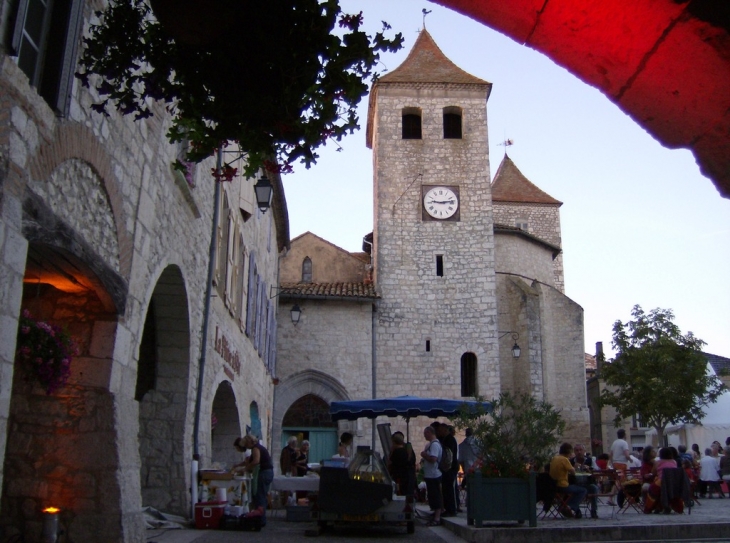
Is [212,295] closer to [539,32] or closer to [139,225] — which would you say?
[139,225]

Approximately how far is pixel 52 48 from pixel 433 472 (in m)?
8.04

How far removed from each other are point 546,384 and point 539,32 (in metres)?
25.8

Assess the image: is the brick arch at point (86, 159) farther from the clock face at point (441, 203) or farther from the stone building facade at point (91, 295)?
the clock face at point (441, 203)

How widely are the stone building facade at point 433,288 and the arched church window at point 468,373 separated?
0.04 m

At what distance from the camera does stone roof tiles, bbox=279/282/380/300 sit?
896 inches

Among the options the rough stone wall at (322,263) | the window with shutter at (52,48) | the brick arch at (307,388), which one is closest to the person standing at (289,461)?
the brick arch at (307,388)

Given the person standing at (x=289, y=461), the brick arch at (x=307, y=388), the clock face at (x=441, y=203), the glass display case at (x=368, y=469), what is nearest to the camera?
the glass display case at (x=368, y=469)

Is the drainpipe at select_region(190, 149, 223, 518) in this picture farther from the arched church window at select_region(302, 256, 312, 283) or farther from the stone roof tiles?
the arched church window at select_region(302, 256, 312, 283)

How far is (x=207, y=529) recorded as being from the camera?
9.52 m

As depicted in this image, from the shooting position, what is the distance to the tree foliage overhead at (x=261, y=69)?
2.98 meters

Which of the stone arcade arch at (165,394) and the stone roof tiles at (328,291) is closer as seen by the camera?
the stone arcade arch at (165,394)

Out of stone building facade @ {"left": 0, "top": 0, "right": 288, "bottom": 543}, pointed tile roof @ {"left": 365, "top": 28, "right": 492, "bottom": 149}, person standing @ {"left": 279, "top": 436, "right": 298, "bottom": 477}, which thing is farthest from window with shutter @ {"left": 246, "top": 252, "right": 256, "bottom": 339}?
pointed tile roof @ {"left": 365, "top": 28, "right": 492, "bottom": 149}

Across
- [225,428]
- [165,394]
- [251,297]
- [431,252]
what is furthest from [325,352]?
[165,394]

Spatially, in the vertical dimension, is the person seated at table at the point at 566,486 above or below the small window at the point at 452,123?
below
